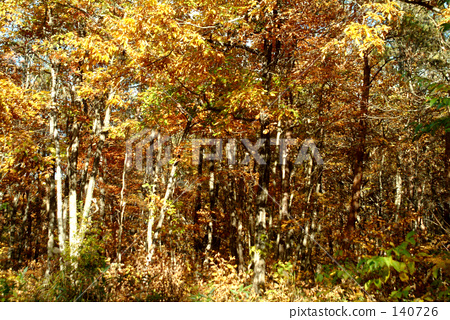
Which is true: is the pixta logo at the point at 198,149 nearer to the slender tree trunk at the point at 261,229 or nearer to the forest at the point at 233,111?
the forest at the point at 233,111

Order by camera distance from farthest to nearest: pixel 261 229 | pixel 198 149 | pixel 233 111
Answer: pixel 198 149, pixel 233 111, pixel 261 229

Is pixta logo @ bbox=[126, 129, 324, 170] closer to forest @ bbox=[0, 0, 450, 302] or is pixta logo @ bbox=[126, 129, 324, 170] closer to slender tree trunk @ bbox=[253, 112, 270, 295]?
forest @ bbox=[0, 0, 450, 302]

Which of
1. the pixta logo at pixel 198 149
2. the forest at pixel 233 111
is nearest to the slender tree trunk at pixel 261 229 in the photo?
the forest at pixel 233 111

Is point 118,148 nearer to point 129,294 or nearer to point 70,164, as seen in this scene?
point 70,164

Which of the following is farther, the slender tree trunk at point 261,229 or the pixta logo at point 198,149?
the pixta logo at point 198,149

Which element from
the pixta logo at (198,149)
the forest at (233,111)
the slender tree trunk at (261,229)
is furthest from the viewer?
the pixta logo at (198,149)

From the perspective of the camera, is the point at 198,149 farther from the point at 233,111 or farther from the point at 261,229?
the point at 261,229

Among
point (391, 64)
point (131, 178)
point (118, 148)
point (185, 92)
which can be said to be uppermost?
point (391, 64)

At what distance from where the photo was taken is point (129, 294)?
4.52 metres

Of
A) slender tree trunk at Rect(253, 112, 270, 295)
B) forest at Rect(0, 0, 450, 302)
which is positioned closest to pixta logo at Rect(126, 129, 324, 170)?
forest at Rect(0, 0, 450, 302)

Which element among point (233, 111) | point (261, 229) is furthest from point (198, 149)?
point (261, 229)

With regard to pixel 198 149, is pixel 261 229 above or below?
below
